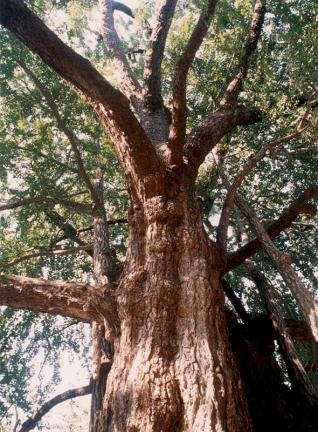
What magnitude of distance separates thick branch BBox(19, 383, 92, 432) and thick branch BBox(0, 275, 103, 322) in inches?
61.0

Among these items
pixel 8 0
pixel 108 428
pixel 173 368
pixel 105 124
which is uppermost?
pixel 8 0

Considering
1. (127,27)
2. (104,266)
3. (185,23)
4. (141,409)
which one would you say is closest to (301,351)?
(104,266)

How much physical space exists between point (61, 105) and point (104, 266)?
4021 mm

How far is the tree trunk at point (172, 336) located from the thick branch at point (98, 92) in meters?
0.35

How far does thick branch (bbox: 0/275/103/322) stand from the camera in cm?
310

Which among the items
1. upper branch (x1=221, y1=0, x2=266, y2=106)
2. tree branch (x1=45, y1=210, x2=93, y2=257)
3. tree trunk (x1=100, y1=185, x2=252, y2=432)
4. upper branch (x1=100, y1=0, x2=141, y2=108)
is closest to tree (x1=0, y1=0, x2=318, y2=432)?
tree trunk (x1=100, y1=185, x2=252, y2=432)

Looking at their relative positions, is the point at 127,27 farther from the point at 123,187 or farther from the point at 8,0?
the point at 8,0

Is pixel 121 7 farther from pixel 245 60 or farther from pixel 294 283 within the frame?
pixel 294 283

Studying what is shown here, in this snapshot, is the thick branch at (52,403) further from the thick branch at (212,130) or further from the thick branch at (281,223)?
the thick branch at (212,130)

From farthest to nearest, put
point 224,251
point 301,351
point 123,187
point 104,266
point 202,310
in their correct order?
point 123,187 → point 301,351 → point 104,266 → point 224,251 → point 202,310

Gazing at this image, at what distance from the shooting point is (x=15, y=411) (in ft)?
25.1

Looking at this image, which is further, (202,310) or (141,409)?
(202,310)

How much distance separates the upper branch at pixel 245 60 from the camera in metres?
5.66

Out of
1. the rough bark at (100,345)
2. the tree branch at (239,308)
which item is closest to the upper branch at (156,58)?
the rough bark at (100,345)
